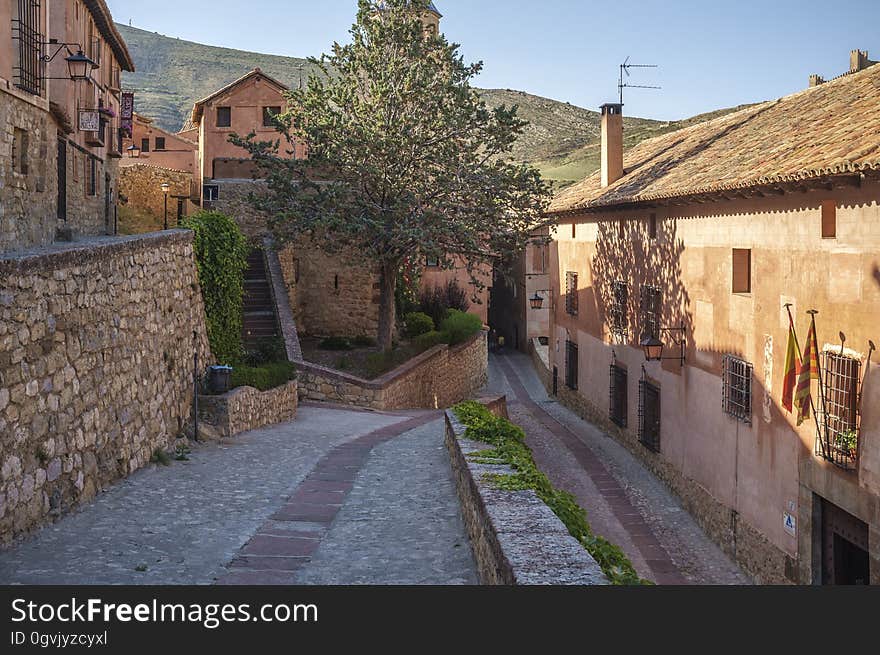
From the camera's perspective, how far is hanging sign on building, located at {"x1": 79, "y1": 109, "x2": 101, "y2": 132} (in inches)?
819

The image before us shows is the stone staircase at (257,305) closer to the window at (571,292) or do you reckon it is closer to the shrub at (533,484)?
the window at (571,292)

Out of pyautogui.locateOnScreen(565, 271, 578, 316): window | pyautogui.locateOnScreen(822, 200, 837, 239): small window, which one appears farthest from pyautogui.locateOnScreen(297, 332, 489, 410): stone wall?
pyautogui.locateOnScreen(822, 200, 837, 239): small window

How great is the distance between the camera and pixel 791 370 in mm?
11953

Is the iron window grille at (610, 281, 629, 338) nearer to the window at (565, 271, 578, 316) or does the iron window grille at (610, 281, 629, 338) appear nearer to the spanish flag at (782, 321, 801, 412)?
the window at (565, 271, 578, 316)

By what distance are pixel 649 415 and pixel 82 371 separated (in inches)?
504

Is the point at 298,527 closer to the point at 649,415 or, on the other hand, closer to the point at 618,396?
the point at 649,415

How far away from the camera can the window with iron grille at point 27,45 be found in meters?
15.4

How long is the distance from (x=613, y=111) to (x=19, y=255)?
1868 centimetres

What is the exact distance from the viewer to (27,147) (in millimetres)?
16031

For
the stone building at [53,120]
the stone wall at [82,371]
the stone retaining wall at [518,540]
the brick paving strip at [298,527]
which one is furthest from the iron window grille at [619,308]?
the stone retaining wall at [518,540]

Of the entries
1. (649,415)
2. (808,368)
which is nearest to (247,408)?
(649,415)

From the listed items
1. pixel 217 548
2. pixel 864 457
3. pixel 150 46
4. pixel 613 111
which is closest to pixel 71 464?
pixel 217 548

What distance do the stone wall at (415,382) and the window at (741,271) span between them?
32.6ft
